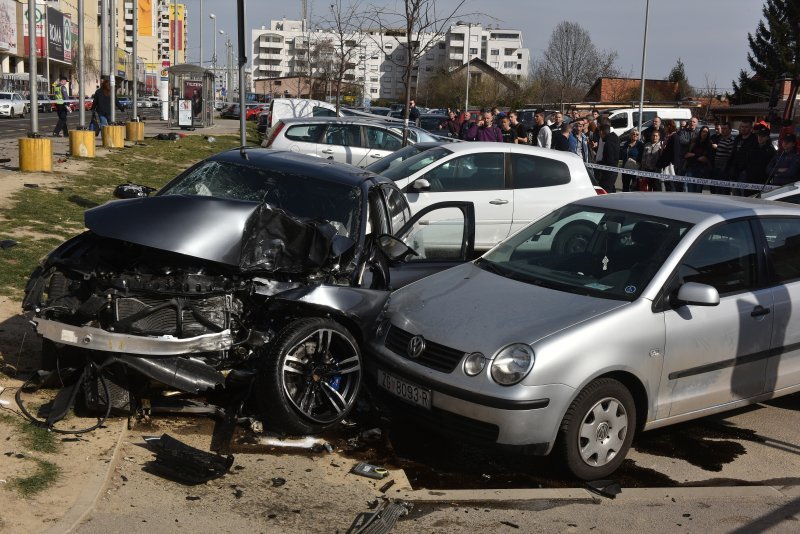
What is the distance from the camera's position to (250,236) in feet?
18.7

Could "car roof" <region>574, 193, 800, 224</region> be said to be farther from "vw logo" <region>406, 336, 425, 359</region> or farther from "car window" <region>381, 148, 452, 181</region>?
"car window" <region>381, 148, 452, 181</region>

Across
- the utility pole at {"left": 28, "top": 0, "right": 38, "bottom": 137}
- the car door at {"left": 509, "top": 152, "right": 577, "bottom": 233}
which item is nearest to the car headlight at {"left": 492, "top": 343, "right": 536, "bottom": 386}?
the car door at {"left": 509, "top": 152, "right": 577, "bottom": 233}

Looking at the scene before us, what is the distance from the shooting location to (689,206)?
6418 mm

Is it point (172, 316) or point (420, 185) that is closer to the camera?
point (172, 316)

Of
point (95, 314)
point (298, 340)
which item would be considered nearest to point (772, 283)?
point (298, 340)

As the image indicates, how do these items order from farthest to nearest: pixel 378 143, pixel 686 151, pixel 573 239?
pixel 686 151, pixel 378 143, pixel 573 239

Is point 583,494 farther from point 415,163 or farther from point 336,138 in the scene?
point 336,138

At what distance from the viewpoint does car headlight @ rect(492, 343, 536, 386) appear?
16.4 ft

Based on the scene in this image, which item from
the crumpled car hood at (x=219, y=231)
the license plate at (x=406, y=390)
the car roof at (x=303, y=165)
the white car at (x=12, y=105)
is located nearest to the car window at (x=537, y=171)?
the car roof at (x=303, y=165)

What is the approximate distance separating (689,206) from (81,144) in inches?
691

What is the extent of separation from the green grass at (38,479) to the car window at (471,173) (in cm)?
770

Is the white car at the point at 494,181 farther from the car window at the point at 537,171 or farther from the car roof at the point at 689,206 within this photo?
the car roof at the point at 689,206

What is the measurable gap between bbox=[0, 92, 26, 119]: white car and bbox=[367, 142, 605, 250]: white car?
4379 cm

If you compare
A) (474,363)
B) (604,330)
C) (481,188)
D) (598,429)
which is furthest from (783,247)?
(481,188)
